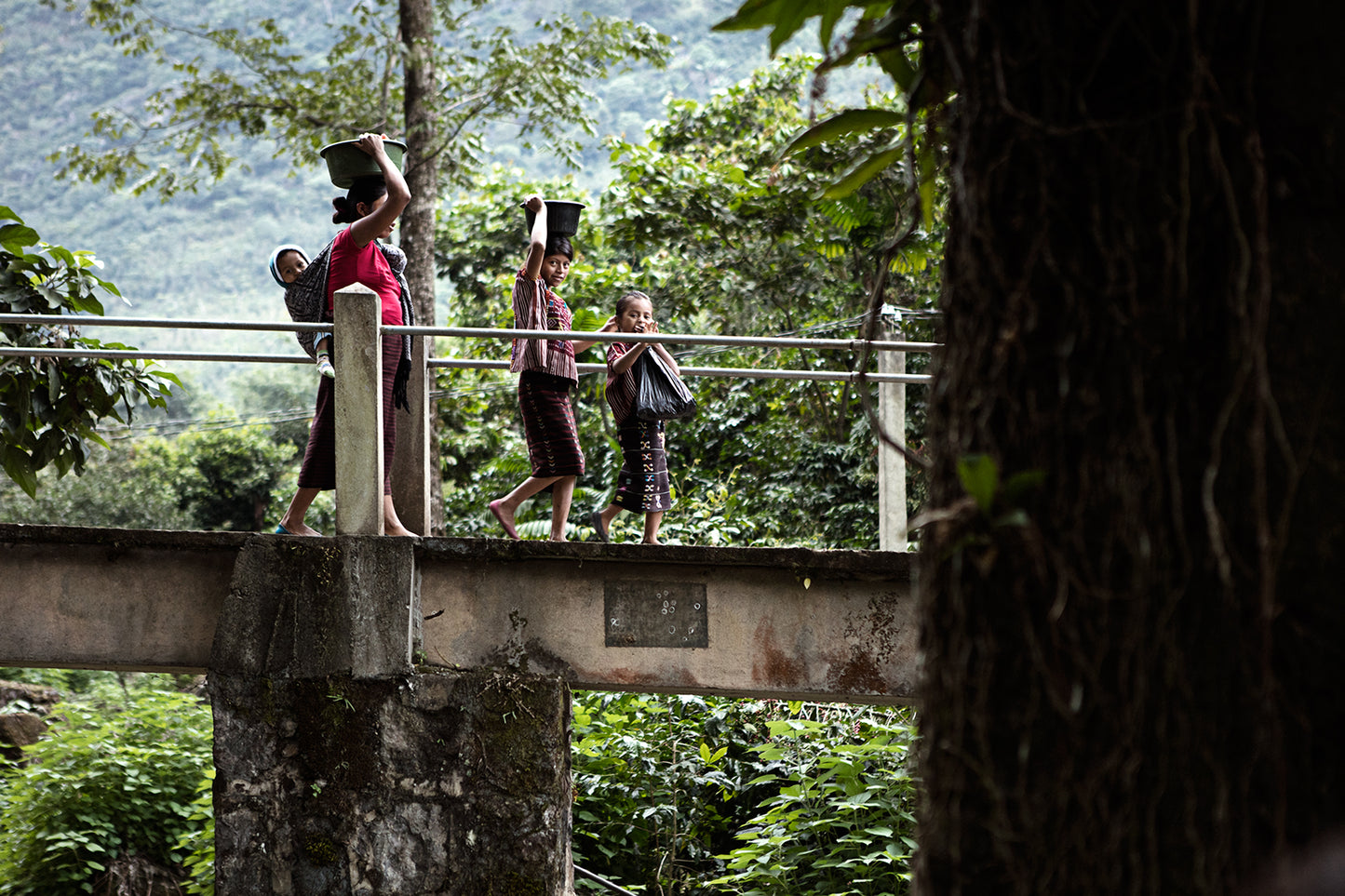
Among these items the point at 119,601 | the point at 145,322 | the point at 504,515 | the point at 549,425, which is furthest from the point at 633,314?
the point at 119,601

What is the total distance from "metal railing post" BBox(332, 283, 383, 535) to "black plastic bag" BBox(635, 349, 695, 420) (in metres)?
1.15

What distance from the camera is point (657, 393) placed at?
4891mm

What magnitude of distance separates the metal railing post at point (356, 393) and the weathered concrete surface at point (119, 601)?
0.58 metres

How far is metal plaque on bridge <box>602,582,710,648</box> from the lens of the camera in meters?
4.38

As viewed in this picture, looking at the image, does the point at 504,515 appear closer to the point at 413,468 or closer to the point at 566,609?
the point at 413,468

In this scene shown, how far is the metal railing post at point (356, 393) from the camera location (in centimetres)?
409

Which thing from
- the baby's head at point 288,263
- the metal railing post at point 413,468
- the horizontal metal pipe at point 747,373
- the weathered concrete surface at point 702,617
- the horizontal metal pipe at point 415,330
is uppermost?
the baby's head at point 288,263

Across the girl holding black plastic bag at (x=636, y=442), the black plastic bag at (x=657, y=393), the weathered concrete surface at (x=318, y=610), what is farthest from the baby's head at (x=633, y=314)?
the weathered concrete surface at (x=318, y=610)

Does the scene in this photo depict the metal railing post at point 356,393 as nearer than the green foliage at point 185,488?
Yes

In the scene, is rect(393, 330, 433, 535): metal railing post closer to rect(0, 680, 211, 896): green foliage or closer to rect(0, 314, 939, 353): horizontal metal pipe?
rect(0, 314, 939, 353): horizontal metal pipe

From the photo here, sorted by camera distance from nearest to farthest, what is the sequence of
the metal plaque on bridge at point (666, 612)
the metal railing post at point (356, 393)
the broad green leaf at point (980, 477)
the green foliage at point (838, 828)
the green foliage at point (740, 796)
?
the broad green leaf at point (980, 477)
the metal railing post at point (356, 393)
the metal plaque on bridge at point (666, 612)
the green foliage at point (838, 828)
the green foliage at point (740, 796)

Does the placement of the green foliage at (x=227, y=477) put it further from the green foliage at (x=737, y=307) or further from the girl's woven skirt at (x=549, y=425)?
the girl's woven skirt at (x=549, y=425)

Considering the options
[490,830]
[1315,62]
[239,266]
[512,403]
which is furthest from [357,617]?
[239,266]

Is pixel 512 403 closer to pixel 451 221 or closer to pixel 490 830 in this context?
pixel 451 221
